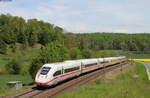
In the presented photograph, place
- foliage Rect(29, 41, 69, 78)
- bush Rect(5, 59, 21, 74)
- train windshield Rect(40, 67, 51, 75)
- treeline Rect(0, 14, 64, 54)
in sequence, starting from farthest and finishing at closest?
treeline Rect(0, 14, 64, 54), bush Rect(5, 59, 21, 74), foliage Rect(29, 41, 69, 78), train windshield Rect(40, 67, 51, 75)

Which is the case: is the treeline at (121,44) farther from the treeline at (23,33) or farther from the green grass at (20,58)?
the green grass at (20,58)

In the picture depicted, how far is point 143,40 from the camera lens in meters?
175

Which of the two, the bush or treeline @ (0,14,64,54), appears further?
treeline @ (0,14,64,54)

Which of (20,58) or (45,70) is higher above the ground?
(45,70)

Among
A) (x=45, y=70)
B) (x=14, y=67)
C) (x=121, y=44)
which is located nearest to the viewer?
(x=45, y=70)

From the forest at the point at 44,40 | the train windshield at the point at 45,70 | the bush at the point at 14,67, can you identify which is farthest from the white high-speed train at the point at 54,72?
the forest at the point at 44,40

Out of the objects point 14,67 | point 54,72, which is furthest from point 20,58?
point 54,72

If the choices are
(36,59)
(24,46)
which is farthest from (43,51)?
(24,46)

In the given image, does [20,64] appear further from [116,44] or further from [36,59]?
[116,44]

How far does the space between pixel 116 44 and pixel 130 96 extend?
173 m

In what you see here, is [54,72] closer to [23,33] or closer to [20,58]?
[20,58]

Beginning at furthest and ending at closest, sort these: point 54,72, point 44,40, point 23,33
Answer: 1. point 44,40
2. point 23,33
3. point 54,72

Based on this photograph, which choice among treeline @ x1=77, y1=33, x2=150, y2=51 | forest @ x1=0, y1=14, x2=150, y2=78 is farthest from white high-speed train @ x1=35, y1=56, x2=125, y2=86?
treeline @ x1=77, y1=33, x2=150, y2=51

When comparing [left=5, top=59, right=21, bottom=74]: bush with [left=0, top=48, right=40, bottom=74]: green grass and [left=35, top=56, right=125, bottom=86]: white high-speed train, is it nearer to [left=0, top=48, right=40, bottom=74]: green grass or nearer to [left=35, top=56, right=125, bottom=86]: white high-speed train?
[left=0, top=48, right=40, bottom=74]: green grass
